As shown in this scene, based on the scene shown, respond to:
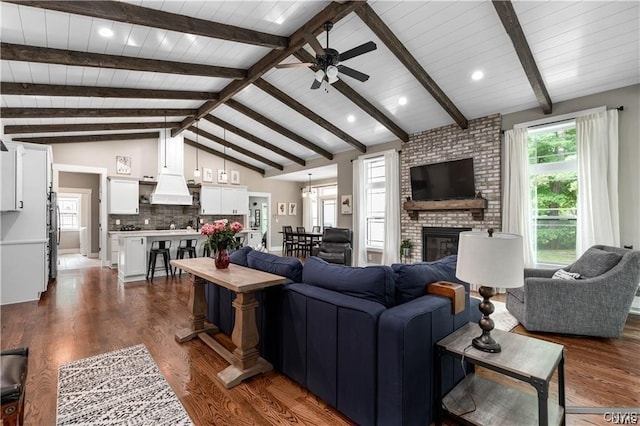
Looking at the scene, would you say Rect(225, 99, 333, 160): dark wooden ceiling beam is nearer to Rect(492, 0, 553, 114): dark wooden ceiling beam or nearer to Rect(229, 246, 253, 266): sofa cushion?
Rect(229, 246, 253, 266): sofa cushion

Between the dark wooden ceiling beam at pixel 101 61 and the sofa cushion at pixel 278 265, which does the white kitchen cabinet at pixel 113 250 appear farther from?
the sofa cushion at pixel 278 265

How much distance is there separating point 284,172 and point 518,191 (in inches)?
262

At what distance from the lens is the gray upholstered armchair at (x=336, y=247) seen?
6352 mm

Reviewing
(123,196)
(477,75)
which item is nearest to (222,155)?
(123,196)

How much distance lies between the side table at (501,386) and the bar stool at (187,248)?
5.65 metres

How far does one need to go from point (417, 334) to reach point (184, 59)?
14.7 feet

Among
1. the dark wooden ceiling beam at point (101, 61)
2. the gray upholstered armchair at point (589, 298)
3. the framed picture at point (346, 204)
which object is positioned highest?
the dark wooden ceiling beam at point (101, 61)

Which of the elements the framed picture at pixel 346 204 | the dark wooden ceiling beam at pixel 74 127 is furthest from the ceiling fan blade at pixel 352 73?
the dark wooden ceiling beam at pixel 74 127

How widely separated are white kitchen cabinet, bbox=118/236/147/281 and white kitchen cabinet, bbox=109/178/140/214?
1.76 meters

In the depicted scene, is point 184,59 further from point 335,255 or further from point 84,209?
point 84,209

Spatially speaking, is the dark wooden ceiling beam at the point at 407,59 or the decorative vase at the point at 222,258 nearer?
the decorative vase at the point at 222,258

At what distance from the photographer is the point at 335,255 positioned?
6359 mm

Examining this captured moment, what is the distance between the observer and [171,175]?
7414 mm

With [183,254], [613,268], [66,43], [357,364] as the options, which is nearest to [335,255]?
[183,254]
